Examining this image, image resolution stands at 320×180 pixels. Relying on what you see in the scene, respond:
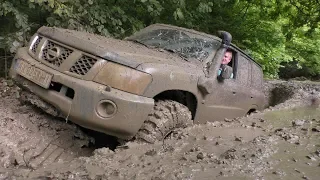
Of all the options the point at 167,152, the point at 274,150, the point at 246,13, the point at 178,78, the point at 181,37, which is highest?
the point at 246,13

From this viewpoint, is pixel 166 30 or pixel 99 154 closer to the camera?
pixel 99 154

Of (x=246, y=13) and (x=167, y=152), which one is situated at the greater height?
(x=246, y=13)

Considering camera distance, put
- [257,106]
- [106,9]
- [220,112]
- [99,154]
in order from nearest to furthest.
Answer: [99,154]
[220,112]
[257,106]
[106,9]

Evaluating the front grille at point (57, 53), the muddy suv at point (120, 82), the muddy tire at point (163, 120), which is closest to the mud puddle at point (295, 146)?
the muddy suv at point (120, 82)

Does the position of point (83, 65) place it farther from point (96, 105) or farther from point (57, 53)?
point (96, 105)

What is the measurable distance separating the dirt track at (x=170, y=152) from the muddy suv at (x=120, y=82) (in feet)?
0.81

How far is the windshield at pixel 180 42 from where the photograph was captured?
546 cm

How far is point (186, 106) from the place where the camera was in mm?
5176

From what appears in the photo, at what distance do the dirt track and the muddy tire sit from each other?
0.31ft

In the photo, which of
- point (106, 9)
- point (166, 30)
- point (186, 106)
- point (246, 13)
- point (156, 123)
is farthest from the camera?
point (246, 13)

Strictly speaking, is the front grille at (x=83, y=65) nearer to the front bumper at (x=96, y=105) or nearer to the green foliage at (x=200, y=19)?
the front bumper at (x=96, y=105)

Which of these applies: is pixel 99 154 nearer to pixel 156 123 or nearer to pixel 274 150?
pixel 156 123

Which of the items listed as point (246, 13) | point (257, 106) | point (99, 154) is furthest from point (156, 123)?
point (246, 13)

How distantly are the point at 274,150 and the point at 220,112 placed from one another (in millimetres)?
1664
